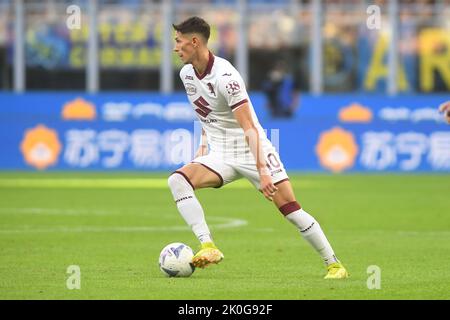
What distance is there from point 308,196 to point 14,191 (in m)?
5.63

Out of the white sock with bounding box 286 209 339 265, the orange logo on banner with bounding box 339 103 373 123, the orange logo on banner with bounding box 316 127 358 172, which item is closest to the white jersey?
the white sock with bounding box 286 209 339 265

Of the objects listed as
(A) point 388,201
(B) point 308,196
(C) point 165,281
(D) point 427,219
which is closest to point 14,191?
(B) point 308,196

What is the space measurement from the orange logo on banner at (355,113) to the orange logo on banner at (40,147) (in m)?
9.41

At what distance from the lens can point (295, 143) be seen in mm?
28844

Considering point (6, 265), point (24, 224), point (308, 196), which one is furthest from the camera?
point (308, 196)

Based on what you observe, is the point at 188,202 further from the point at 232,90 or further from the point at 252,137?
the point at 232,90

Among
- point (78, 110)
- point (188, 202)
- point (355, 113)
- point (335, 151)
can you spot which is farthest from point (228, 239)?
point (78, 110)

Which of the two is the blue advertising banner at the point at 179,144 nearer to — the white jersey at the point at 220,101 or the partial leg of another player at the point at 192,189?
the white jersey at the point at 220,101

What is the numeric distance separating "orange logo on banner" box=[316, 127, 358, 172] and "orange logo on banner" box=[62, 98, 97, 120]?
8.91 meters

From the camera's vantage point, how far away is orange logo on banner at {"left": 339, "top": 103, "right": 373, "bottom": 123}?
114 ft

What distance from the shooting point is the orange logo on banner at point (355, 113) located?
3469cm

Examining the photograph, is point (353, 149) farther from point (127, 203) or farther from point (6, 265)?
point (6, 265)

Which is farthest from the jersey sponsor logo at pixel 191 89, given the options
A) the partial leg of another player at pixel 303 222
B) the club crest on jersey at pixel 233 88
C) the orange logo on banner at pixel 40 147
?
the orange logo on banner at pixel 40 147

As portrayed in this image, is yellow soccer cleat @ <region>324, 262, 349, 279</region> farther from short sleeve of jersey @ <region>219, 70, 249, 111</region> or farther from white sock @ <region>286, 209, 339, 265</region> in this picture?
short sleeve of jersey @ <region>219, 70, 249, 111</region>
